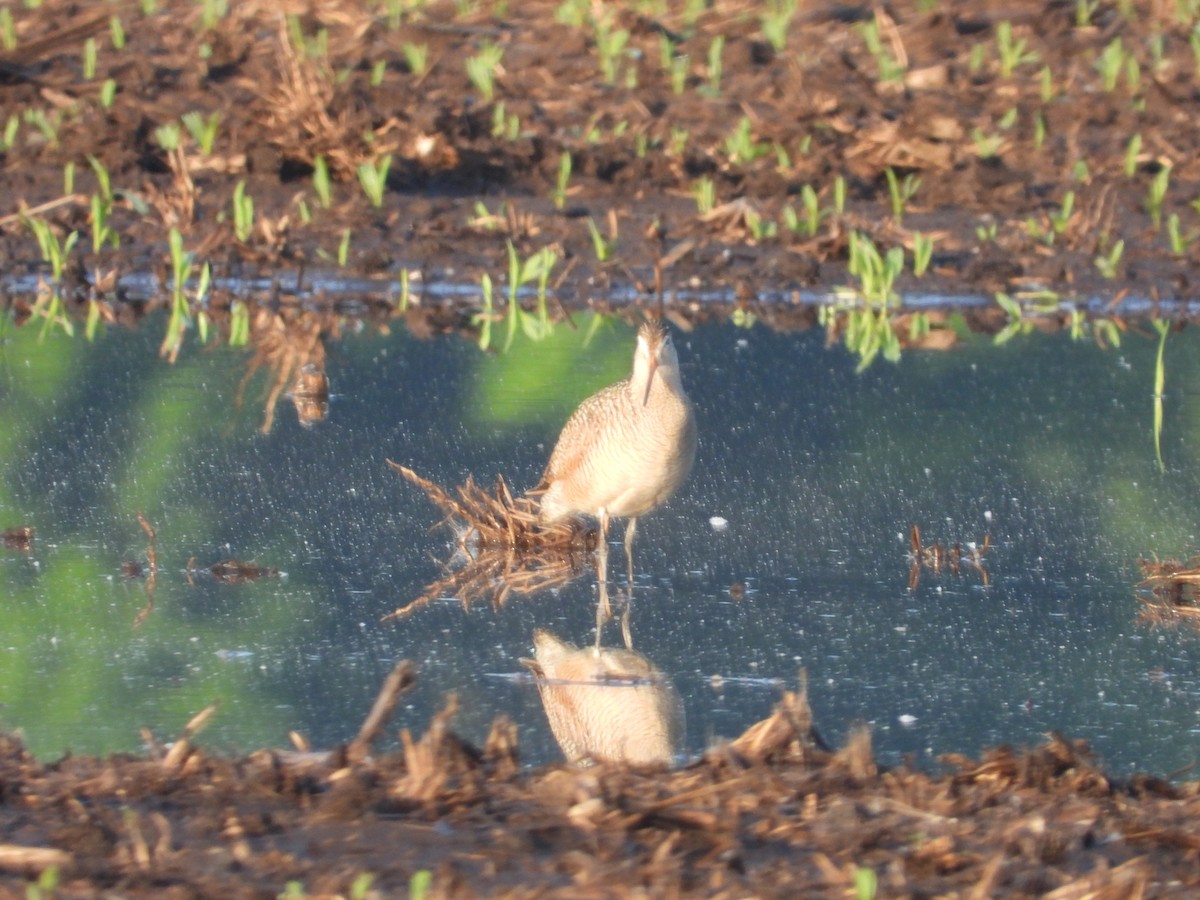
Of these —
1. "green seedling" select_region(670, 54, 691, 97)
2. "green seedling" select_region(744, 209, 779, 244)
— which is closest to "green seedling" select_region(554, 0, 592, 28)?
"green seedling" select_region(670, 54, 691, 97)

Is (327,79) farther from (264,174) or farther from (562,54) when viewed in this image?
(562,54)

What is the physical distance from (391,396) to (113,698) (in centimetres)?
378

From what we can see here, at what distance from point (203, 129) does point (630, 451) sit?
7.00 metres

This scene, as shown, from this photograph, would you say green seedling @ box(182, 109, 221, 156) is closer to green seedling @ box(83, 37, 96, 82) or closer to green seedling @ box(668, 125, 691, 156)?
green seedling @ box(83, 37, 96, 82)

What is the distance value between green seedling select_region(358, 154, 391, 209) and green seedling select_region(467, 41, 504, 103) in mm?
1784

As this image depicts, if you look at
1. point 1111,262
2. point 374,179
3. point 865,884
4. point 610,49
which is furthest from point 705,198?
point 865,884

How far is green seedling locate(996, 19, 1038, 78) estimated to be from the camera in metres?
14.5

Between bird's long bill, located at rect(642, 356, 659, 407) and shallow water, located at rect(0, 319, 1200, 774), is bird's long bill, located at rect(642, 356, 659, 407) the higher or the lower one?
the higher one

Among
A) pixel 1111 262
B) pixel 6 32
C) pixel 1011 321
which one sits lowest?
pixel 1011 321

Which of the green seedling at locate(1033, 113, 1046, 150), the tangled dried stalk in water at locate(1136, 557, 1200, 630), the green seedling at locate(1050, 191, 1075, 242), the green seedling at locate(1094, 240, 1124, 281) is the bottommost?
the tangled dried stalk in water at locate(1136, 557, 1200, 630)

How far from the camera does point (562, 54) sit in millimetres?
14695

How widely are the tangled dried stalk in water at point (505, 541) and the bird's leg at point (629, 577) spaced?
158mm

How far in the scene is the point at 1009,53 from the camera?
1458 cm

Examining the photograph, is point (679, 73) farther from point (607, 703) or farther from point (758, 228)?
point (607, 703)
